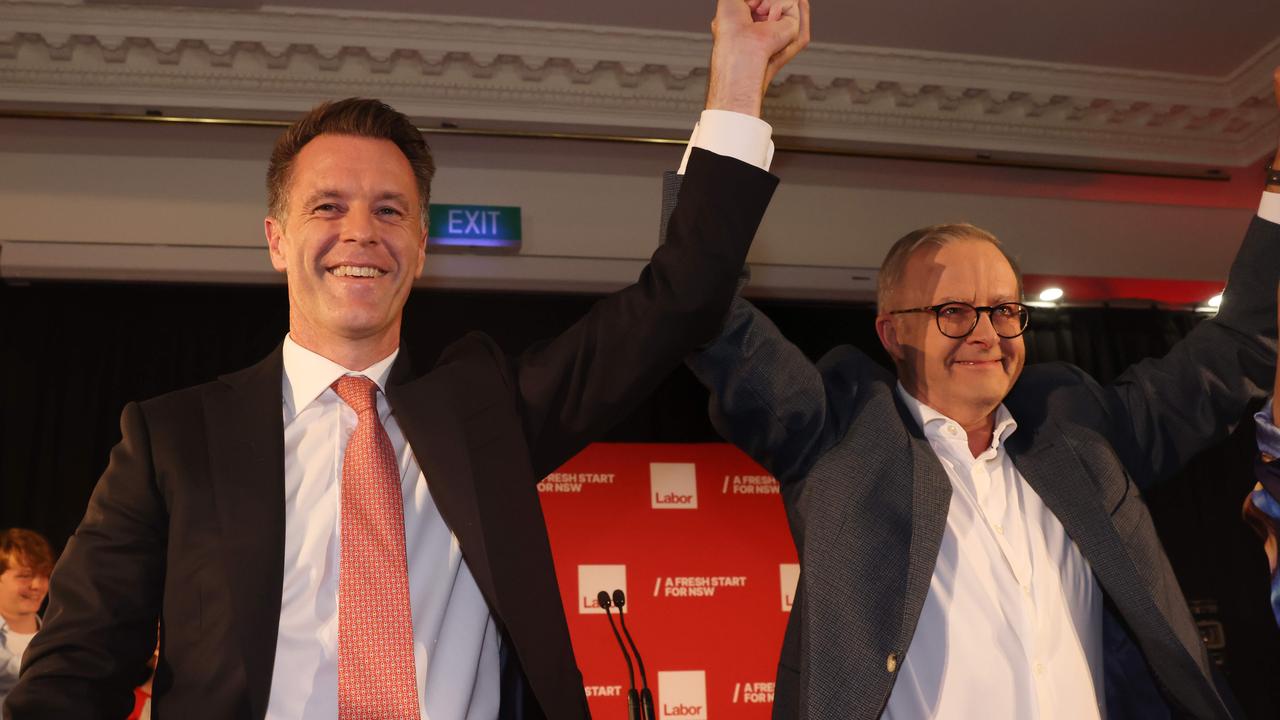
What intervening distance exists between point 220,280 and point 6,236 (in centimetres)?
100

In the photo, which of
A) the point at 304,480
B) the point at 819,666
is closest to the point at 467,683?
the point at 304,480

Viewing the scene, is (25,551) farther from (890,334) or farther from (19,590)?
(890,334)

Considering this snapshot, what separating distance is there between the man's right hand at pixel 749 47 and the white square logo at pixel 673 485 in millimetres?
4049

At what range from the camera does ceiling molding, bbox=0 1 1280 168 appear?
4824 mm

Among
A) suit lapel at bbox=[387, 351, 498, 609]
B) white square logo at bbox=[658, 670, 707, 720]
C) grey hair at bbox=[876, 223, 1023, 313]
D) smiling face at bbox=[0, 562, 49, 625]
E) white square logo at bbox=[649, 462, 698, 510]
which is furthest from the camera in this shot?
white square logo at bbox=[649, 462, 698, 510]

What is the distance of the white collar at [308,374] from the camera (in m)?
1.56

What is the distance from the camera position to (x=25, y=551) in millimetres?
4621

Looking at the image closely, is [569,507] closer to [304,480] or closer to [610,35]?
[610,35]

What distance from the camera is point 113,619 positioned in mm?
1367

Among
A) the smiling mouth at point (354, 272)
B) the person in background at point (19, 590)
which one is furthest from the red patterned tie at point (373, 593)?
the person in background at point (19, 590)

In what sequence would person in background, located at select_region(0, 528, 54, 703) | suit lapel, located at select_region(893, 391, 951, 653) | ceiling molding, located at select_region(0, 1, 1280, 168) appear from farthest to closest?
ceiling molding, located at select_region(0, 1, 1280, 168)
person in background, located at select_region(0, 528, 54, 703)
suit lapel, located at select_region(893, 391, 951, 653)

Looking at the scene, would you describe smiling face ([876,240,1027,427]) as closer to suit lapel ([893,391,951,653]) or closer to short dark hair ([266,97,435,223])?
suit lapel ([893,391,951,653])

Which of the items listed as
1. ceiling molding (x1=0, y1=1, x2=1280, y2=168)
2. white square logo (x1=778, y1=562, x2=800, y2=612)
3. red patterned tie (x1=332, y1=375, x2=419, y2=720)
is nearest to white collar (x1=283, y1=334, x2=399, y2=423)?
red patterned tie (x1=332, y1=375, x2=419, y2=720)

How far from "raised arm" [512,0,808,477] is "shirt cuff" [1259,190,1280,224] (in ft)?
3.28
